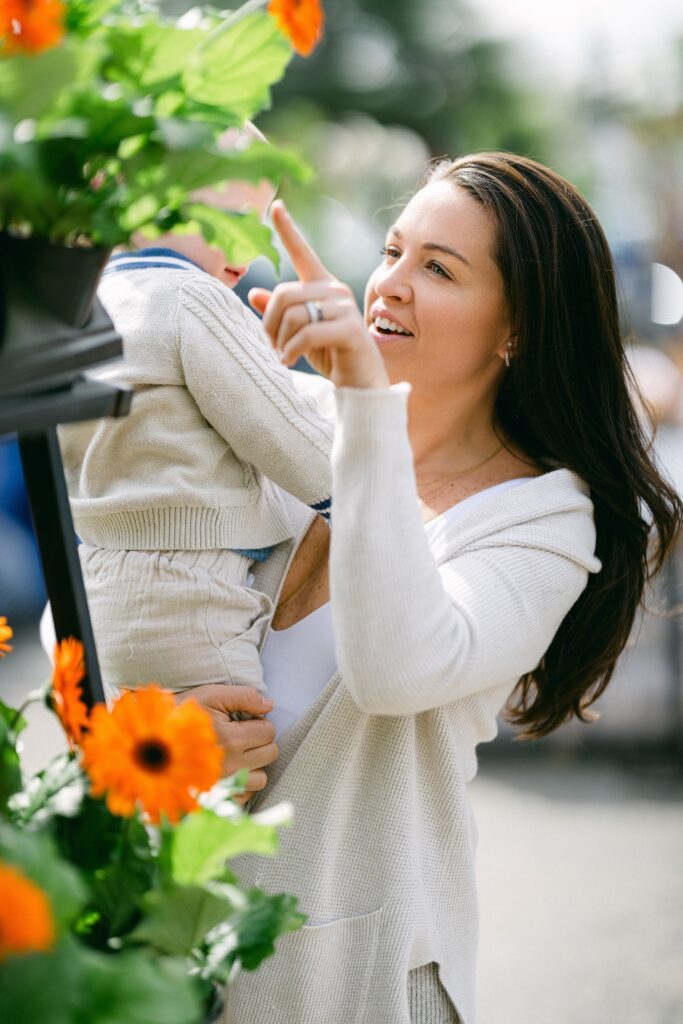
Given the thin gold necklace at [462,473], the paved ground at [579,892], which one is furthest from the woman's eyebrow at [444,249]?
the paved ground at [579,892]

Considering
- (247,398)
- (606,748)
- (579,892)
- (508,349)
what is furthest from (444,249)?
(606,748)

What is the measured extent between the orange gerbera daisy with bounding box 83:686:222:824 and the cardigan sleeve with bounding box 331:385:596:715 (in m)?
0.46

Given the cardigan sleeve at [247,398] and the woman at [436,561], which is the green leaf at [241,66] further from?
the cardigan sleeve at [247,398]

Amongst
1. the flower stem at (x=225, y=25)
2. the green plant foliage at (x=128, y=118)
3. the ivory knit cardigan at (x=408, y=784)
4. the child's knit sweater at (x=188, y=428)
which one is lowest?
the ivory knit cardigan at (x=408, y=784)

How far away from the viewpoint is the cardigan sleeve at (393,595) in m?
1.08

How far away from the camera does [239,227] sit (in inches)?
28.7

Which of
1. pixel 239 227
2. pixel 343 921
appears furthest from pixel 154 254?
pixel 343 921

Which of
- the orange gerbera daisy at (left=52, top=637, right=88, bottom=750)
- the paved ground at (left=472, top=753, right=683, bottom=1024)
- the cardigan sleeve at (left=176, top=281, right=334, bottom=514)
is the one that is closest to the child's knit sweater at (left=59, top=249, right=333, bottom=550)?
the cardigan sleeve at (left=176, top=281, right=334, bottom=514)

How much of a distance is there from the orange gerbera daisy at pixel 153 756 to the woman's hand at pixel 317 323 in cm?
43

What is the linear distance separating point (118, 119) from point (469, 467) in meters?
1.02

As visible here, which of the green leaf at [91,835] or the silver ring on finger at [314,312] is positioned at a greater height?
the silver ring on finger at [314,312]

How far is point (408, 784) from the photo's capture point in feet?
4.33

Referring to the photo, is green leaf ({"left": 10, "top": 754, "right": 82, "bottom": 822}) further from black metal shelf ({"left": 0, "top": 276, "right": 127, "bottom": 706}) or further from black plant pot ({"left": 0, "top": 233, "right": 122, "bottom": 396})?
black plant pot ({"left": 0, "top": 233, "right": 122, "bottom": 396})

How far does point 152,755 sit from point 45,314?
0.25 metres
